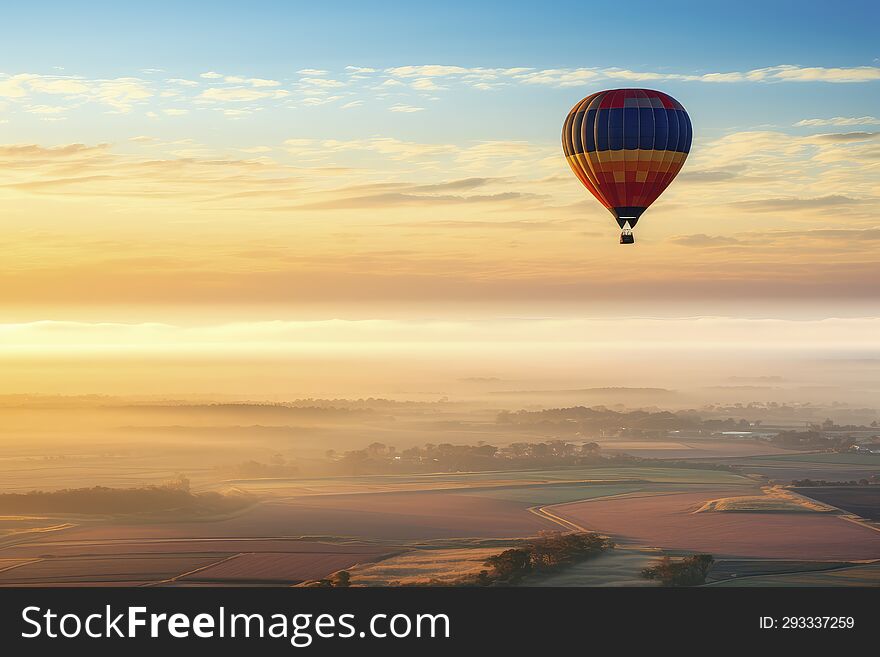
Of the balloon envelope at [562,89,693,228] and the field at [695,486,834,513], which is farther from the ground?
Result: the balloon envelope at [562,89,693,228]

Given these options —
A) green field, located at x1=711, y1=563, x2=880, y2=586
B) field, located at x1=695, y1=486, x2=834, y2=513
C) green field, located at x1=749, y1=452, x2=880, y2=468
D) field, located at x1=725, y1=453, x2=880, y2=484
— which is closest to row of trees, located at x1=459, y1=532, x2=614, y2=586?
green field, located at x1=711, y1=563, x2=880, y2=586

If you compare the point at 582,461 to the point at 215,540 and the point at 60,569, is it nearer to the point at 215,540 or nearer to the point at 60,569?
the point at 215,540

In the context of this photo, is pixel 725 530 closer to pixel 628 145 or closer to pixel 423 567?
pixel 423 567

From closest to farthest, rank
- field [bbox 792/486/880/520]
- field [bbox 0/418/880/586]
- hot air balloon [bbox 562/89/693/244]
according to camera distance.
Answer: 1. hot air balloon [bbox 562/89/693/244]
2. field [bbox 0/418/880/586]
3. field [bbox 792/486/880/520]

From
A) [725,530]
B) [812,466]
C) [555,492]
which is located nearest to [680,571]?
[725,530]

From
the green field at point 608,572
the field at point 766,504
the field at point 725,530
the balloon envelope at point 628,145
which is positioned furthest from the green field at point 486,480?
the balloon envelope at point 628,145

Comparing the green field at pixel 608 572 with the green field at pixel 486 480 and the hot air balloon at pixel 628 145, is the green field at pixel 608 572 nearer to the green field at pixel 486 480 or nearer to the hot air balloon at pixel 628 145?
the hot air balloon at pixel 628 145

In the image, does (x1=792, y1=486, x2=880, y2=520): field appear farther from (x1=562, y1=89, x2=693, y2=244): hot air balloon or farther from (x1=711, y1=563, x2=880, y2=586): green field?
(x1=562, y1=89, x2=693, y2=244): hot air balloon

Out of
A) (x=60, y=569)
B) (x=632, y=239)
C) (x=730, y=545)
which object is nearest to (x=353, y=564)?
(x=60, y=569)
